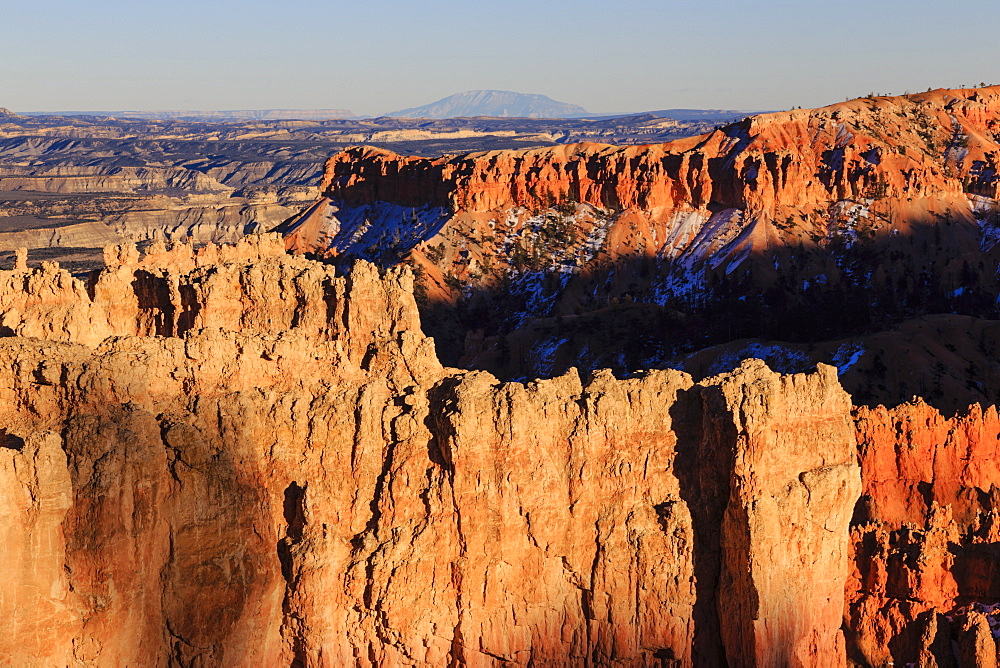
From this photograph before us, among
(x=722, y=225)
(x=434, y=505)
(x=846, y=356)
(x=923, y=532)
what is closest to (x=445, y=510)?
(x=434, y=505)

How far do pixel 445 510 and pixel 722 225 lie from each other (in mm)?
105082

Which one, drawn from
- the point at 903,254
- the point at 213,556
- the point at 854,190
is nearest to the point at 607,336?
the point at 903,254

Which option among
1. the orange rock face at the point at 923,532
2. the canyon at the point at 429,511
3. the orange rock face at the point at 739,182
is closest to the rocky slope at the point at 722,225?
the orange rock face at the point at 739,182

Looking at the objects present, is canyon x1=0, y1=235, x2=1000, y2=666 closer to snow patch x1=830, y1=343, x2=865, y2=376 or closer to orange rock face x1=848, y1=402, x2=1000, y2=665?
orange rock face x1=848, y1=402, x2=1000, y2=665

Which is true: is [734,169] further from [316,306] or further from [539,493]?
[539,493]

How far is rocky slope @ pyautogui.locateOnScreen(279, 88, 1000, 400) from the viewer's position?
112m

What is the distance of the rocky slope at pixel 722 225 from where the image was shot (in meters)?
112

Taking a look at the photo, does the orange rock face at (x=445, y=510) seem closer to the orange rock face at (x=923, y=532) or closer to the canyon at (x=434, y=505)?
the canyon at (x=434, y=505)

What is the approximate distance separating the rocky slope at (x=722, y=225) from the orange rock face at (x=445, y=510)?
64.8 metres

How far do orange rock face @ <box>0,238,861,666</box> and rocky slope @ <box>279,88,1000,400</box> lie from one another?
64.8m

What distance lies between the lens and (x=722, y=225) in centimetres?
12756

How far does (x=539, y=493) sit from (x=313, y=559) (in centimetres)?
554

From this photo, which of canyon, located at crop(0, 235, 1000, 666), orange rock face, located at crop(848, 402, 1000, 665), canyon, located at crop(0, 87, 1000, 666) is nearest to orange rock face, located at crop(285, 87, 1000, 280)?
orange rock face, located at crop(848, 402, 1000, 665)

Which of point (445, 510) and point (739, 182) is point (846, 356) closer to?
point (445, 510)
